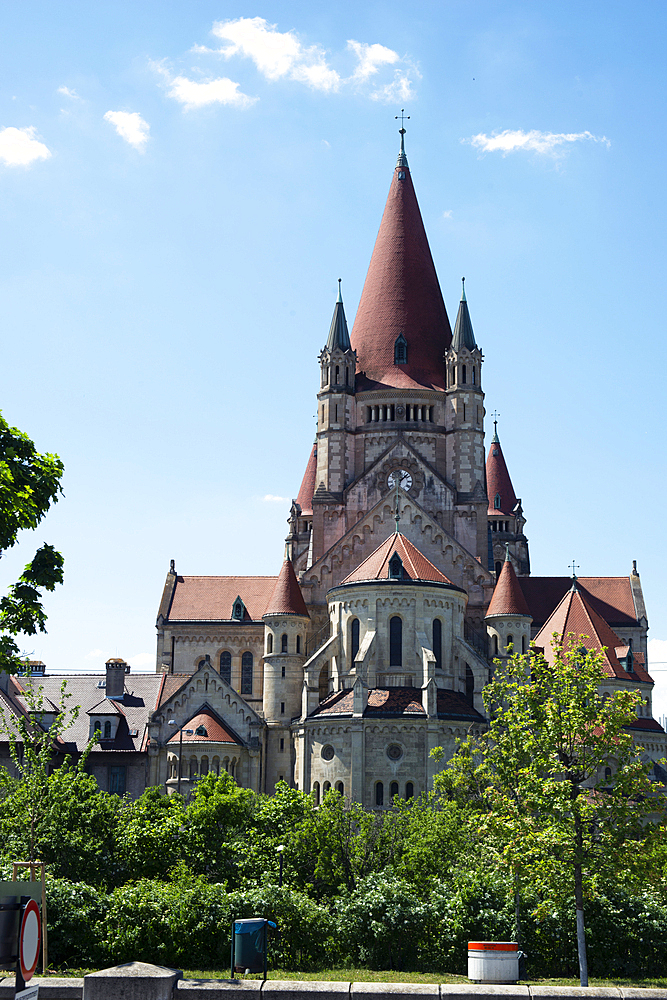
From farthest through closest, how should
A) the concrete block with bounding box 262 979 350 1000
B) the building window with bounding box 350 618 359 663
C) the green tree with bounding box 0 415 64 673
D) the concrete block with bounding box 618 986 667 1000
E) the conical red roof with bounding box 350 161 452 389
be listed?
1. the conical red roof with bounding box 350 161 452 389
2. the building window with bounding box 350 618 359 663
3. the green tree with bounding box 0 415 64 673
4. the concrete block with bounding box 618 986 667 1000
5. the concrete block with bounding box 262 979 350 1000

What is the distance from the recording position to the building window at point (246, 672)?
7762 centimetres

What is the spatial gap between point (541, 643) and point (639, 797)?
131ft

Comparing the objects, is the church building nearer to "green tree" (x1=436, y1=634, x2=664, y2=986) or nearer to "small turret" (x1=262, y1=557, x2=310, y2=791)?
"small turret" (x1=262, y1=557, x2=310, y2=791)

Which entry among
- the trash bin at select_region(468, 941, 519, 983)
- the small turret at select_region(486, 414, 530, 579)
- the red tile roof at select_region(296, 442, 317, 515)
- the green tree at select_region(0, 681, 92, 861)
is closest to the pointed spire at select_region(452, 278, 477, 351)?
the red tile roof at select_region(296, 442, 317, 515)

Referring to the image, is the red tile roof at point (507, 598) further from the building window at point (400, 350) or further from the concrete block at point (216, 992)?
the concrete block at point (216, 992)

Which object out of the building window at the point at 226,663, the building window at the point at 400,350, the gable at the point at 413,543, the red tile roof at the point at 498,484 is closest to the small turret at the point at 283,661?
the gable at the point at 413,543

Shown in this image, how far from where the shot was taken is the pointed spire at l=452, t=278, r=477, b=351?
79.0 metres

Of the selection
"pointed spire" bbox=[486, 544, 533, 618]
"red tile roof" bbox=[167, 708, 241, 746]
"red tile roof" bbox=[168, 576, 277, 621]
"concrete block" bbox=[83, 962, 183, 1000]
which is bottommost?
"concrete block" bbox=[83, 962, 183, 1000]

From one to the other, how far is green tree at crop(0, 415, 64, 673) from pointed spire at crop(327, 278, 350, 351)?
53576 millimetres

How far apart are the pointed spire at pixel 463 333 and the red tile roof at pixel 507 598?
60.0 feet

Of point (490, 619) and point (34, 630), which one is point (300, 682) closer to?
point (490, 619)

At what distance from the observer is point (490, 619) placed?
67.4m

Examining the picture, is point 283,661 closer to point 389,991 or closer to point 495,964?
point 495,964

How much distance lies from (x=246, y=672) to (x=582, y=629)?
79.6ft
